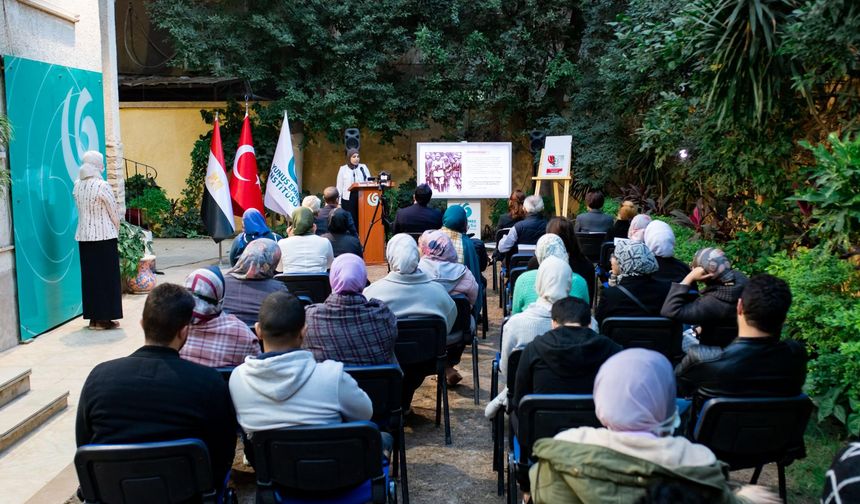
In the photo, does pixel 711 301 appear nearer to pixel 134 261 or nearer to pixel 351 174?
pixel 134 261

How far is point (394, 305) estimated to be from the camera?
4.43 m

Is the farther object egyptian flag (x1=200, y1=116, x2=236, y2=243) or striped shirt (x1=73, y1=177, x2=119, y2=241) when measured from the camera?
egyptian flag (x1=200, y1=116, x2=236, y2=243)

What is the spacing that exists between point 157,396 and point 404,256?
1997 millimetres

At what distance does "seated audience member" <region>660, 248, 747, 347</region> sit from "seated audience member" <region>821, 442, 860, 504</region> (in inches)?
83.9

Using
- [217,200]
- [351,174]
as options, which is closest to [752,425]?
[217,200]

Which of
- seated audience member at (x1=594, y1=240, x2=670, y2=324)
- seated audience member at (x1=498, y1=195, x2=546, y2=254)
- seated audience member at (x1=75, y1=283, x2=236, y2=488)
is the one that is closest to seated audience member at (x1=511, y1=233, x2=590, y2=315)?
seated audience member at (x1=594, y1=240, x2=670, y2=324)

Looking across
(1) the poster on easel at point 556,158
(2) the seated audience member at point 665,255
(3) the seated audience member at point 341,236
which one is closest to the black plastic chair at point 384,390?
(2) the seated audience member at point 665,255

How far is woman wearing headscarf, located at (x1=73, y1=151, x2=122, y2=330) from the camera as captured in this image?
6.58 metres

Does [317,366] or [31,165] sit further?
[31,165]

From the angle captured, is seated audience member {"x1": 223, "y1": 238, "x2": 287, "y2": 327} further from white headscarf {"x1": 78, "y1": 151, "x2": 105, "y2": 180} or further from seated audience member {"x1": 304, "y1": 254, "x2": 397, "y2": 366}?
white headscarf {"x1": 78, "y1": 151, "x2": 105, "y2": 180}

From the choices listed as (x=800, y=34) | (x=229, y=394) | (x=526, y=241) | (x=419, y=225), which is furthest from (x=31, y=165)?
(x=800, y=34)

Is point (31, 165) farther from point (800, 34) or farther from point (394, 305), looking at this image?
point (800, 34)

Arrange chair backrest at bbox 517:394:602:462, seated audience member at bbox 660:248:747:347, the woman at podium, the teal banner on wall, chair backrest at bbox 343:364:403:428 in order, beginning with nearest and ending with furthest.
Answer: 1. chair backrest at bbox 517:394:602:462
2. chair backrest at bbox 343:364:403:428
3. seated audience member at bbox 660:248:747:347
4. the teal banner on wall
5. the woman at podium

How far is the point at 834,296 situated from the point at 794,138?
2.24 metres
